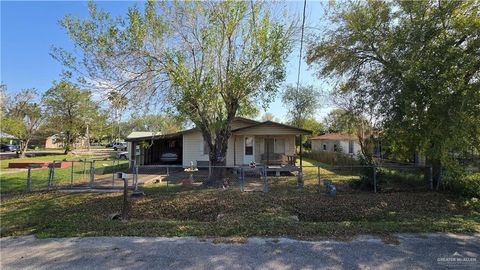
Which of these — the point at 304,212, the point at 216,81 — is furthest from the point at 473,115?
the point at 216,81

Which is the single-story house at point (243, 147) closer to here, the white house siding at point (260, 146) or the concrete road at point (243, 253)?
the white house siding at point (260, 146)

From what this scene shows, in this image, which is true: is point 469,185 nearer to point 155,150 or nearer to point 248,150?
point 248,150

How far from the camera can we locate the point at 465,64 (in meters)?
7.00

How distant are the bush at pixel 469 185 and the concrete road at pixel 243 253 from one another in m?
4.52

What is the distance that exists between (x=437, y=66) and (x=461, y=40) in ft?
5.00

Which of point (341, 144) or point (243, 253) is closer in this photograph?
point (243, 253)

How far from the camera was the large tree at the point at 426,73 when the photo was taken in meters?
7.04

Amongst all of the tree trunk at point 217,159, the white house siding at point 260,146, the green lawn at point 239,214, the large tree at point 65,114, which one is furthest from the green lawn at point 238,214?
the large tree at point 65,114

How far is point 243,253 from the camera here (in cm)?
430

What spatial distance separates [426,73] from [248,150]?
1235 centimetres

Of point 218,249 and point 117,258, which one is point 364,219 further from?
point 117,258

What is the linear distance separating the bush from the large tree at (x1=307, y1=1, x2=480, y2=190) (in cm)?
79

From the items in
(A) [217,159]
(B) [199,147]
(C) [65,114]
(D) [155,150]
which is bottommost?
(A) [217,159]

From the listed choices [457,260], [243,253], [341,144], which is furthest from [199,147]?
[341,144]
